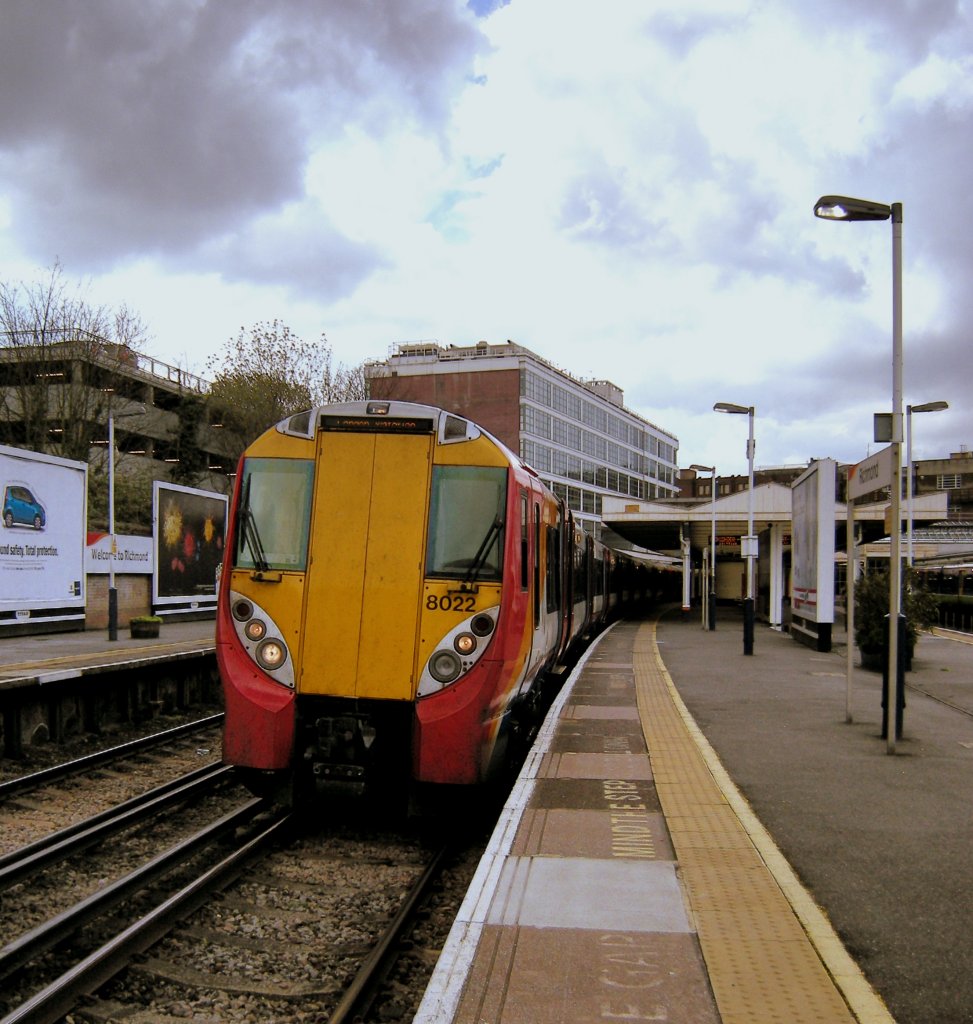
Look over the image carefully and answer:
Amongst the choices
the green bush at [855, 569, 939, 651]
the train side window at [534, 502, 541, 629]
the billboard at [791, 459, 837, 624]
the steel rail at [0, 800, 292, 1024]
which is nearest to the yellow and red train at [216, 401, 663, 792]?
Result: the train side window at [534, 502, 541, 629]

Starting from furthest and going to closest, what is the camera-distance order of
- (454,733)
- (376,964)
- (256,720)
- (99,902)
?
(256,720) < (454,733) < (99,902) < (376,964)

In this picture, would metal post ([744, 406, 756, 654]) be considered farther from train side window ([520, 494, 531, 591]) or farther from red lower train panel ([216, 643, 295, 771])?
red lower train panel ([216, 643, 295, 771])

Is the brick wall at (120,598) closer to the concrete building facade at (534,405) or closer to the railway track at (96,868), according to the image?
the railway track at (96,868)

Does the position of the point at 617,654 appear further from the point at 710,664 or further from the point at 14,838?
the point at 14,838

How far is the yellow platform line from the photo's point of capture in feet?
12.5

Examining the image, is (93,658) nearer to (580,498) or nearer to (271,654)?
(271,654)

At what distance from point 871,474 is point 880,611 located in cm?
818

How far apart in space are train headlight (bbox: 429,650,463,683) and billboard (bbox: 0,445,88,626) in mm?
16156

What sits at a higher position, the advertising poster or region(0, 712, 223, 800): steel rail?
the advertising poster

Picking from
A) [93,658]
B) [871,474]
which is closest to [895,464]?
[871,474]

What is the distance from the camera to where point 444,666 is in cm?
683

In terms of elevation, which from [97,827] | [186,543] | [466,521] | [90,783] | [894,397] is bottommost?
[90,783]

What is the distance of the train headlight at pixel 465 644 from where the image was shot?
685 centimetres

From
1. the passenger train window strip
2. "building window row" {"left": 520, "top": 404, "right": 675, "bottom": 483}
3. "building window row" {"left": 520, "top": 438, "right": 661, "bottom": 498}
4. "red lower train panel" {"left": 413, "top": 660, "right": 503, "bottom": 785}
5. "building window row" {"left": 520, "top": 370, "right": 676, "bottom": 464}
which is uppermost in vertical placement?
"building window row" {"left": 520, "top": 370, "right": 676, "bottom": 464}
